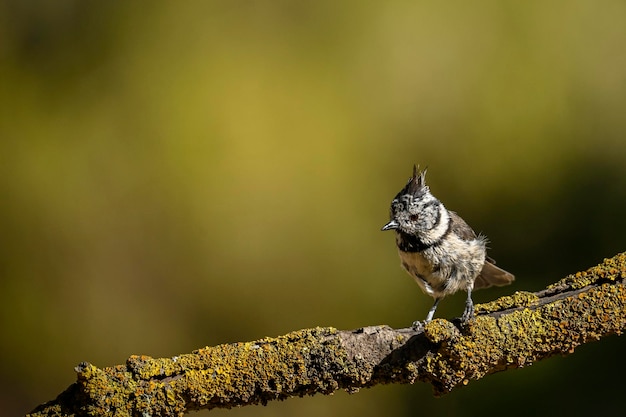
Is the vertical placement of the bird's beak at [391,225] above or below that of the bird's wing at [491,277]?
above

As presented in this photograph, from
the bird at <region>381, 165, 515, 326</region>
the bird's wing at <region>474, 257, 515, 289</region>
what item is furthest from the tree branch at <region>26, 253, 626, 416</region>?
the bird's wing at <region>474, 257, 515, 289</region>

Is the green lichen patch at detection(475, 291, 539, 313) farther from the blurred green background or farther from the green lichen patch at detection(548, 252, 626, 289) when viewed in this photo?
the blurred green background

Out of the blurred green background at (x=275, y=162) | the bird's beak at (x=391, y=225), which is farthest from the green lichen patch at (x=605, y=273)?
the blurred green background at (x=275, y=162)

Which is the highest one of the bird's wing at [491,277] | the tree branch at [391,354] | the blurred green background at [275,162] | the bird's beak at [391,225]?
the blurred green background at [275,162]

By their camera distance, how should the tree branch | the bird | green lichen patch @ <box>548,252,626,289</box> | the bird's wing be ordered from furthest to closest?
1. the bird's wing
2. the bird
3. green lichen patch @ <box>548,252,626,289</box>
4. the tree branch

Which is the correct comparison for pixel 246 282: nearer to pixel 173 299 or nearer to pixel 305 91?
pixel 173 299

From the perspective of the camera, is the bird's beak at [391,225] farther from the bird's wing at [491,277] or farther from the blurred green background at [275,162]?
the blurred green background at [275,162]
